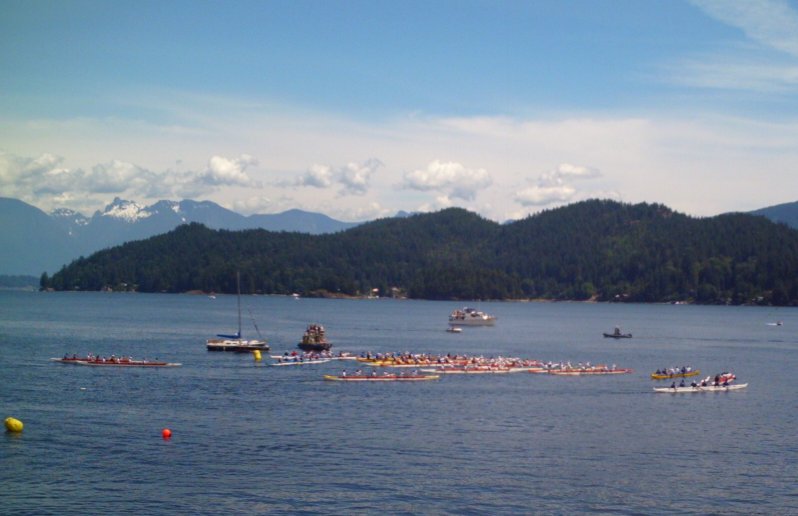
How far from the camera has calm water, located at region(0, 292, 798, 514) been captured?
1550 inches

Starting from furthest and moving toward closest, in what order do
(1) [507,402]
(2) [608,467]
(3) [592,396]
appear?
(3) [592,396] → (1) [507,402] → (2) [608,467]

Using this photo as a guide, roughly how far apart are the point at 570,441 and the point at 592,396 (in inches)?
780

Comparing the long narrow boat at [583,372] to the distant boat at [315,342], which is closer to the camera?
the long narrow boat at [583,372]

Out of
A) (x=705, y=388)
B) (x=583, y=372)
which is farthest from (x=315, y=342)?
(x=705, y=388)

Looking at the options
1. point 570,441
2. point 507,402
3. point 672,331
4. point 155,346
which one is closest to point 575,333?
point 672,331

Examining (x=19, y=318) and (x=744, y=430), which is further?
(x=19, y=318)

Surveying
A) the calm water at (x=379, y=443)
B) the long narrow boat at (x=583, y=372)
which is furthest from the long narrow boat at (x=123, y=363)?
the long narrow boat at (x=583, y=372)

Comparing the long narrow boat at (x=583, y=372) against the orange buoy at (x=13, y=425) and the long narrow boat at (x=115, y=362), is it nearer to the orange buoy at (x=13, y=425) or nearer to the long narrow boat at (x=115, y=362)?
the long narrow boat at (x=115, y=362)

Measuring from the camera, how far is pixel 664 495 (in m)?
41.0

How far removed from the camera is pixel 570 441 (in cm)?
5181

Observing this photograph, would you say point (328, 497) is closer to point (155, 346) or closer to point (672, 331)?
point (155, 346)

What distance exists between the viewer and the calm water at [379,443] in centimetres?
3938

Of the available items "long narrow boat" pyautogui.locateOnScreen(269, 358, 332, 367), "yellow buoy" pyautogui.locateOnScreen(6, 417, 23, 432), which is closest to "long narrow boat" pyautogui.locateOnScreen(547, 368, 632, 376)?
"long narrow boat" pyautogui.locateOnScreen(269, 358, 332, 367)

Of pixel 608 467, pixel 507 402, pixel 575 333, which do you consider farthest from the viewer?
pixel 575 333
